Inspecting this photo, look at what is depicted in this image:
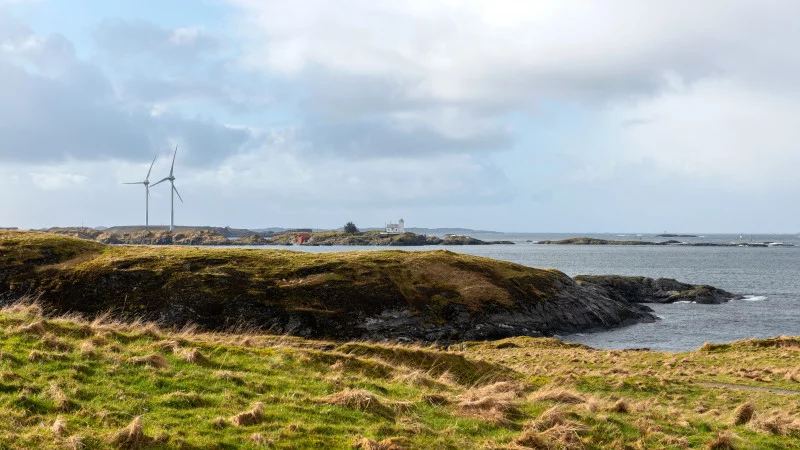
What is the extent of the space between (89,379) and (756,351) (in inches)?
1762

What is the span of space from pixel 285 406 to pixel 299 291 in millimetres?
50224

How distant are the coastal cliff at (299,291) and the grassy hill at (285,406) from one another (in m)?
35.8

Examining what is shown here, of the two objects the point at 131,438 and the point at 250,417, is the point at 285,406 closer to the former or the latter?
the point at 250,417

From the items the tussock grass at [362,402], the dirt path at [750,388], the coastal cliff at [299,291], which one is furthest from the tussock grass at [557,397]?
the coastal cliff at [299,291]

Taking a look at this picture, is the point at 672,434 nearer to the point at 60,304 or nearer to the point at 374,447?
the point at 374,447

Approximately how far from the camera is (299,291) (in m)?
65.2

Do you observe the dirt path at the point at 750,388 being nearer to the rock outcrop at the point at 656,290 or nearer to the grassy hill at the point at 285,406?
the grassy hill at the point at 285,406

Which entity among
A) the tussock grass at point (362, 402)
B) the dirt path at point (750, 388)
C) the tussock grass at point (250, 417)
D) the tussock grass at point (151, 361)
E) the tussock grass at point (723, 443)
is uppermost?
the tussock grass at point (151, 361)

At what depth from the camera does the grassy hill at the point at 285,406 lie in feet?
43.4

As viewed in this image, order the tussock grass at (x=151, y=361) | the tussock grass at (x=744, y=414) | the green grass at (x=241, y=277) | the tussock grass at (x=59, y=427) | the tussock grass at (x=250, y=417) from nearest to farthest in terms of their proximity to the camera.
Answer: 1. the tussock grass at (x=59, y=427)
2. the tussock grass at (x=250, y=417)
3. the tussock grass at (x=151, y=361)
4. the tussock grass at (x=744, y=414)
5. the green grass at (x=241, y=277)

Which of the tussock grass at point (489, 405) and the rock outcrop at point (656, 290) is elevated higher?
the tussock grass at point (489, 405)

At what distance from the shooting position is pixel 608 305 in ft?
278

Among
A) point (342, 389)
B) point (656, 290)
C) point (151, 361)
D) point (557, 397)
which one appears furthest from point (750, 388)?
point (656, 290)

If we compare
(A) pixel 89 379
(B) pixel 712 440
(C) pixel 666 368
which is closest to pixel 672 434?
(B) pixel 712 440
